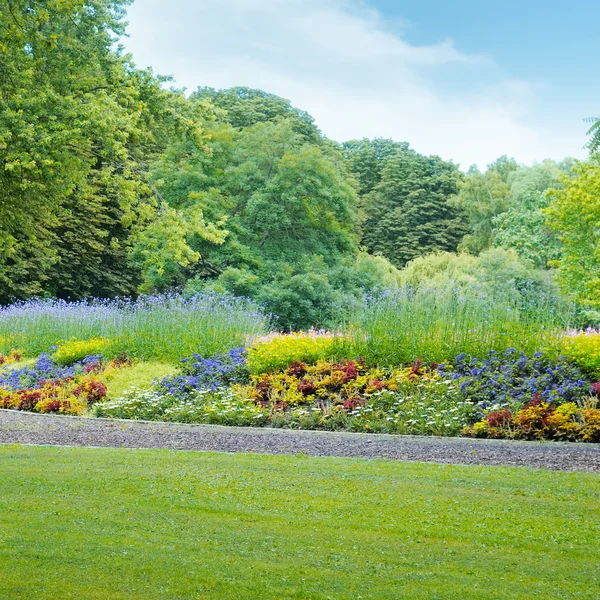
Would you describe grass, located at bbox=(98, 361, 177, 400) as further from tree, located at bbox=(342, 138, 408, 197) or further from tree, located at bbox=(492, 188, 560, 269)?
tree, located at bbox=(342, 138, 408, 197)

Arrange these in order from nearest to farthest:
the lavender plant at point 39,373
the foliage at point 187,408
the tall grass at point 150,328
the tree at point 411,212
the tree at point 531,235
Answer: the foliage at point 187,408, the lavender plant at point 39,373, the tall grass at point 150,328, the tree at point 531,235, the tree at point 411,212

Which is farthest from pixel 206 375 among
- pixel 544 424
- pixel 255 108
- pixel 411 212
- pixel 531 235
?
pixel 411 212

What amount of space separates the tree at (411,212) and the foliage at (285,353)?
26506mm

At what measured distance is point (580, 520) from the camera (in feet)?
14.2

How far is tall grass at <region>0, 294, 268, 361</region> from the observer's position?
12.2m

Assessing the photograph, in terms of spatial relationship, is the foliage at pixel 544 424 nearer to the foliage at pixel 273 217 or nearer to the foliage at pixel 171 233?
the foliage at pixel 171 233

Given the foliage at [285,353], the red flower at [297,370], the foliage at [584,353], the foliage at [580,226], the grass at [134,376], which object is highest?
the foliage at [580,226]

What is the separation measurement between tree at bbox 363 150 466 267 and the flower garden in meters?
25.4

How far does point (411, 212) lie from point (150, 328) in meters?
26.8

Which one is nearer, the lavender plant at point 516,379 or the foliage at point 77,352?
the lavender plant at point 516,379

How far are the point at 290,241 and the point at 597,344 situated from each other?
1433 centimetres

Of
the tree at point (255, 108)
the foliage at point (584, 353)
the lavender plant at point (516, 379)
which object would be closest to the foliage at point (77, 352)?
the lavender plant at point (516, 379)

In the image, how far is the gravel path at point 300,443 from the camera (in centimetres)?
644

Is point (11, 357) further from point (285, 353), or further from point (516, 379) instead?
point (516, 379)
